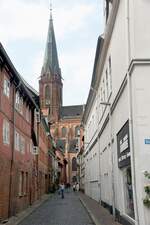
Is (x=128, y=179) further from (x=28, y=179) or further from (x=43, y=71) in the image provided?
(x=43, y=71)

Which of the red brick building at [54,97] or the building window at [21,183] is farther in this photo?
the red brick building at [54,97]

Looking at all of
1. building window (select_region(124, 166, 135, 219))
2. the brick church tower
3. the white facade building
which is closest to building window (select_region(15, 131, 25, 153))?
the white facade building

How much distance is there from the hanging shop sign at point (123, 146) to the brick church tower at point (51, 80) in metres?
97.6

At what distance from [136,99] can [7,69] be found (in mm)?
8697

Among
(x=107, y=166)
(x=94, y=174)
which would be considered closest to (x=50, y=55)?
(x=94, y=174)

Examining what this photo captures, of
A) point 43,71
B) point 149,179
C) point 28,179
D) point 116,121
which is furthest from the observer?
point 43,71

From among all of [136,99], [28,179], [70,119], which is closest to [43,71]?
[70,119]

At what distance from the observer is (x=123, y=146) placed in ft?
48.3

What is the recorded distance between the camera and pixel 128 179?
14.7 m

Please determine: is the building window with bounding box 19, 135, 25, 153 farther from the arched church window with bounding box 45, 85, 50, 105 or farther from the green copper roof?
the arched church window with bounding box 45, 85, 50, 105

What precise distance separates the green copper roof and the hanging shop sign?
9955cm

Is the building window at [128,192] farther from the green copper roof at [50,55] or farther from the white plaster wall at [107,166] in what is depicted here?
the green copper roof at [50,55]

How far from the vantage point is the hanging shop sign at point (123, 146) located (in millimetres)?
13634

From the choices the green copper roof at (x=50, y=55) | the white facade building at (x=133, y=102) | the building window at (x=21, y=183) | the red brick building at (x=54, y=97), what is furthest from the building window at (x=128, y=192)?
the green copper roof at (x=50, y=55)
